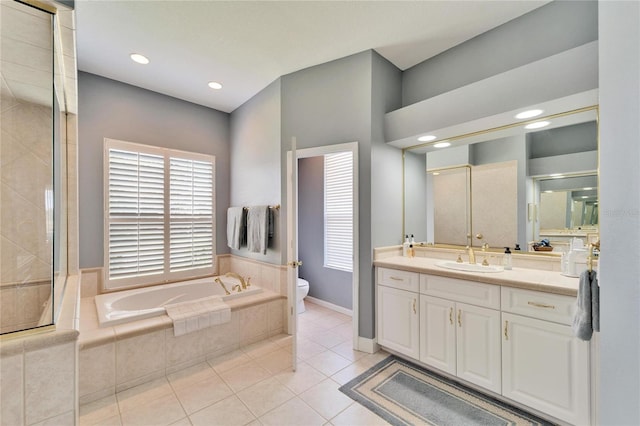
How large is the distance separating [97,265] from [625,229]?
13.5 feet

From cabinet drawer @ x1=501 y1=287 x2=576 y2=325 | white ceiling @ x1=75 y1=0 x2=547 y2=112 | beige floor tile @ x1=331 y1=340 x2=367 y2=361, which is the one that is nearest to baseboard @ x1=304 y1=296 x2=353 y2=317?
beige floor tile @ x1=331 y1=340 x2=367 y2=361

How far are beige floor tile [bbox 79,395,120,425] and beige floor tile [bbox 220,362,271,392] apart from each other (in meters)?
0.73

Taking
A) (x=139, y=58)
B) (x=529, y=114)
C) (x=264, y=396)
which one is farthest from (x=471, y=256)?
(x=139, y=58)

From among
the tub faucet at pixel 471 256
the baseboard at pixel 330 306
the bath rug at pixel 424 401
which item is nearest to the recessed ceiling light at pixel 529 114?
the tub faucet at pixel 471 256

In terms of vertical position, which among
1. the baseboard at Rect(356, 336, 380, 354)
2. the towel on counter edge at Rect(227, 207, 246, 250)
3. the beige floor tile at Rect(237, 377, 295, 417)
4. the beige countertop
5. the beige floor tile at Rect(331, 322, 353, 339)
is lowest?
the beige floor tile at Rect(331, 322, 353, 339)

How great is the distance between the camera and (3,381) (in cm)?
97

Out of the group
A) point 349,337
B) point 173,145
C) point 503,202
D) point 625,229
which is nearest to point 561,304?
point 503,202

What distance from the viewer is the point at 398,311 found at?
7.90 feet

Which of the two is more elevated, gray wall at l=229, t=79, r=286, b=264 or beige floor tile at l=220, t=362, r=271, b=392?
gray wall at l=229, t=79, r=286, b=264

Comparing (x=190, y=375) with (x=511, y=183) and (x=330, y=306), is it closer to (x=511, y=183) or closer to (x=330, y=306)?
(x=330, y=306)

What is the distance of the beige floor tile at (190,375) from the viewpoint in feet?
7.01

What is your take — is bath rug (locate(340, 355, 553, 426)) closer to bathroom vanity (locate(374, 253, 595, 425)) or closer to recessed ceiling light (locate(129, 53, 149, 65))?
bathroom vanity (locate(374, 253, 595, 425))

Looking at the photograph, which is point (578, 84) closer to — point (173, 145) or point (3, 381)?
point (3, 381)

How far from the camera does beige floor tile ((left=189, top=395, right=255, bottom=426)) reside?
5.67 feet
